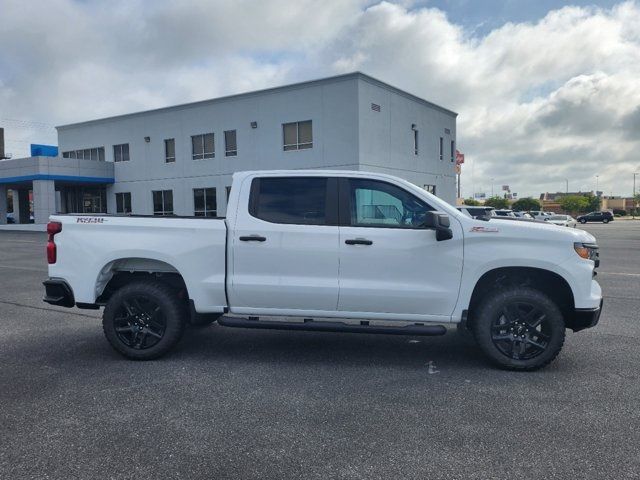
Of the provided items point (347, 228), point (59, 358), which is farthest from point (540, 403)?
point (59, 358)

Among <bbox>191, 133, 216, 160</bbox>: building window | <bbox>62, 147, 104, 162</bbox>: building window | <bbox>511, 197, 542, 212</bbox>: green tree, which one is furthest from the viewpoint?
<bbox>511, 197, 542, 212</bbox>: green tree

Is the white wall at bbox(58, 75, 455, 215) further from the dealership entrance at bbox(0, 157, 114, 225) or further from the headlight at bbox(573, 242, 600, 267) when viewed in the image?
the headlight at bbox(573, 242, 600, 267)

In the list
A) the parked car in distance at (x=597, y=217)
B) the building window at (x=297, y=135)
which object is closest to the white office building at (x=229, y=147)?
the building window at (x=297, y=135)

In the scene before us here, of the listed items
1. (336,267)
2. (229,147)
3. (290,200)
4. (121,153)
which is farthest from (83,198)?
(336,267)

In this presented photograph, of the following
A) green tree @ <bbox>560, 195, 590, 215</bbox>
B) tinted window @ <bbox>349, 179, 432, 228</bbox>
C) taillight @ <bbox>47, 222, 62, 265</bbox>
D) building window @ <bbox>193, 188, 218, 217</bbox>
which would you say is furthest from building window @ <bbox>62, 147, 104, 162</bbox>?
green tree @ <bbox>560, 195, 590, 215</bbox>

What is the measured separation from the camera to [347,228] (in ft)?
16.3

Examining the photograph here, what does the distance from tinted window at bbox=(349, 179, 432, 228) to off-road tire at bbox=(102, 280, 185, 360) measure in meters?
2.16

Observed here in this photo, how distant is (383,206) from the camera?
5.07 m

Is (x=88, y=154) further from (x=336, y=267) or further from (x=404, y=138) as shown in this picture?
(x=336, y=267)

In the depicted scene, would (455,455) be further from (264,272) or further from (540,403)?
(264,272)

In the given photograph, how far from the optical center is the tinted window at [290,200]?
5.11 m

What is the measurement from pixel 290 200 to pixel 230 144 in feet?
92.1

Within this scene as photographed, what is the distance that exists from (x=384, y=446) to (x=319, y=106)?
26658 mm

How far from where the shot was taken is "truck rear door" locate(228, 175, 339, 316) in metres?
4.96
